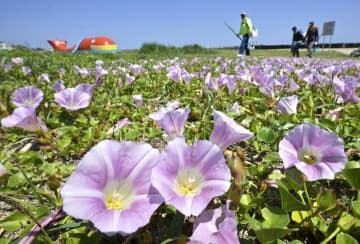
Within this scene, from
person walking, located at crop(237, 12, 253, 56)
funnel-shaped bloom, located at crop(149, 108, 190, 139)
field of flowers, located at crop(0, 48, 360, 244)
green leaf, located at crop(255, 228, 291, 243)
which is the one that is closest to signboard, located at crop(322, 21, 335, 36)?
person walking, located at crop(237, 12, 253, 56)

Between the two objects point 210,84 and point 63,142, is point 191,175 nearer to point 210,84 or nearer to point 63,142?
point 63,142

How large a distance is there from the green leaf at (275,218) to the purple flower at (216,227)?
0.60 ft

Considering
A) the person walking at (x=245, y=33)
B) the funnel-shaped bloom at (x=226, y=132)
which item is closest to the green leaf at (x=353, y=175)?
the funnel-shaped bloom at (x=226, y=132)

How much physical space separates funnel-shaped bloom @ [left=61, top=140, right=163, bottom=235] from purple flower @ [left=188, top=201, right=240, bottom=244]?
0.15 m

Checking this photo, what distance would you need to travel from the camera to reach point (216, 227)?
3.18ft

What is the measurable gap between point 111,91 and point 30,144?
174 cm

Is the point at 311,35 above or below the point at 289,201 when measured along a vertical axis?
above

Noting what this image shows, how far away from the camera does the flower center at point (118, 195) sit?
97cm

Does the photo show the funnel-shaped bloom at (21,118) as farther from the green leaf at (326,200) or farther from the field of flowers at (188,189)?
the green leaf at (326,200)

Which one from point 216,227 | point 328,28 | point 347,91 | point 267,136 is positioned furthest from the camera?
point 328,28

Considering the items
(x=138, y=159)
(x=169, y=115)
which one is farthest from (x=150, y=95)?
(x=138, y=159)

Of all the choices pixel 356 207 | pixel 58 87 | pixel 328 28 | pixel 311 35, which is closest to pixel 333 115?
pixel 356 207

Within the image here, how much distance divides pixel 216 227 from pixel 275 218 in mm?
250

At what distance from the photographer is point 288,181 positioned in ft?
4.09
